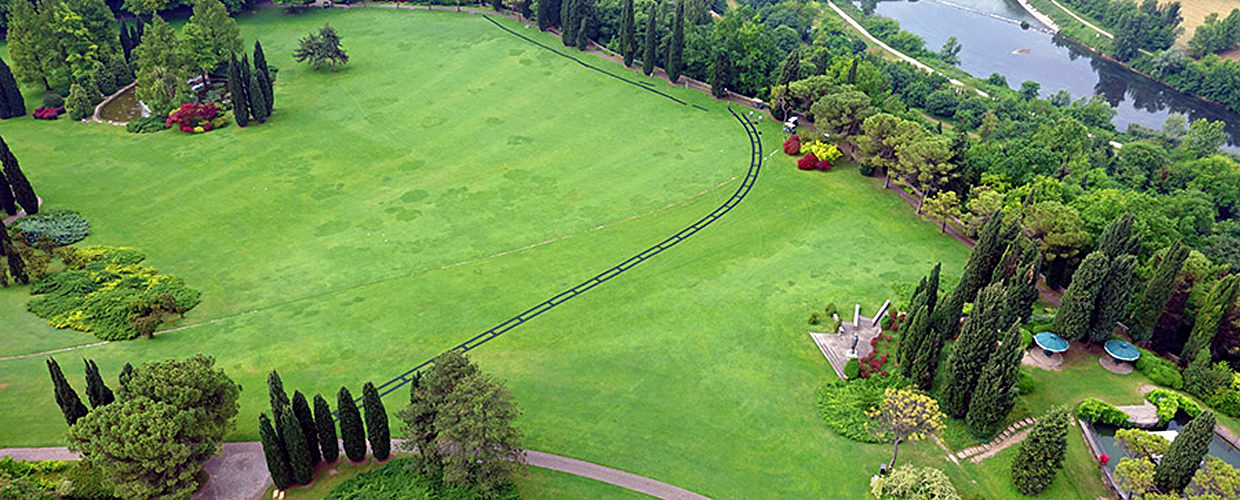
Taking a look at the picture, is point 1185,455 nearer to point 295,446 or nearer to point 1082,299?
point 1082,299

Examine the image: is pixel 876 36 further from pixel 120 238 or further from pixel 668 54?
pixel 120 238

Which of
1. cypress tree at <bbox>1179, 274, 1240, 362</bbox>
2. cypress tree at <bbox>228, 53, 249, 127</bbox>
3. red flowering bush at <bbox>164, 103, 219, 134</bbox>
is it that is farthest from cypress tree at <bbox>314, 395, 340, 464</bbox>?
red flowering bush at <bbox>164, 103, 219, 134</bbox>

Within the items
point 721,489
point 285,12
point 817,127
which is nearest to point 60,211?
point 285,12

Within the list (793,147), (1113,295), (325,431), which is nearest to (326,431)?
(325,431)

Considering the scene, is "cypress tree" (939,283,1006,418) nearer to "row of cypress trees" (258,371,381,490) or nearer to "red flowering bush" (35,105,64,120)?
"row of cypress trees" (258,371,381,490)

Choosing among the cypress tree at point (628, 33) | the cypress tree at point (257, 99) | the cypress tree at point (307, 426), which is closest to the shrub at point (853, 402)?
the cypress tree at point (307, 426)

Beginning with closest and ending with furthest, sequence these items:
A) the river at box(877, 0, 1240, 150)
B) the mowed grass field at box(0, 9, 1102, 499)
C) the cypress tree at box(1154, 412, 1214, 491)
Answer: the cypress tree at box(1154, 412, 1214, 491)
the mowed grass field at box(0, 9, 1102, 499)
the river at box(877, 0, 1240, 150)
